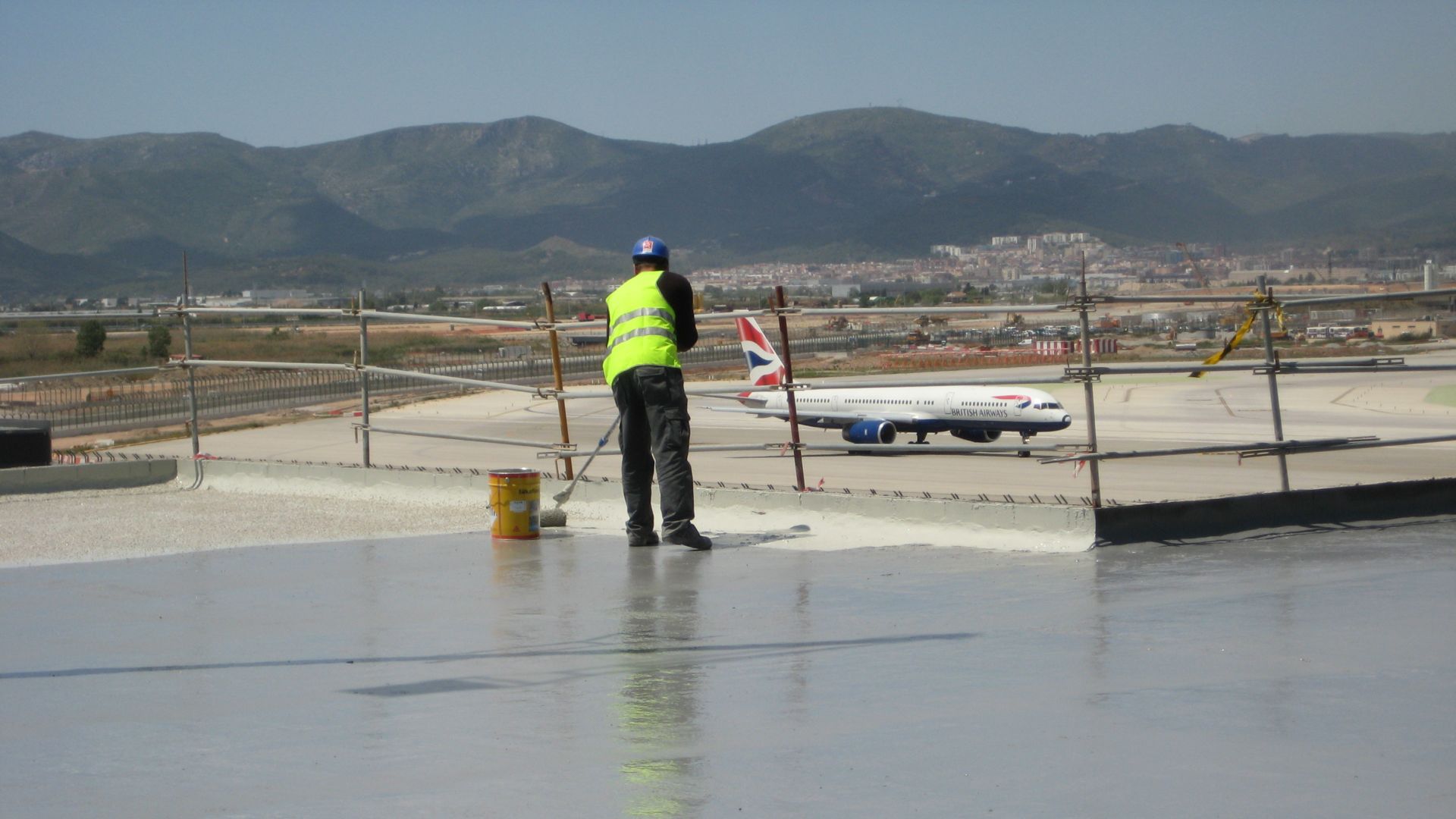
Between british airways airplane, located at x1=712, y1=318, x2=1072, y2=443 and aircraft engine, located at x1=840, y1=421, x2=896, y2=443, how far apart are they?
0.03m

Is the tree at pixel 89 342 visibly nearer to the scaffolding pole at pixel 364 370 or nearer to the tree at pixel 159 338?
the tree at pixel 159 338

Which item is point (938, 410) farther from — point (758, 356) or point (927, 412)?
point (758, 356)

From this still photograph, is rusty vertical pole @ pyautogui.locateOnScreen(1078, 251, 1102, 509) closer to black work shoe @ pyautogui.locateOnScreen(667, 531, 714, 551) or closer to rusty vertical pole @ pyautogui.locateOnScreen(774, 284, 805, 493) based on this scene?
rusty vertical pole @ pyautogui.locateOnScreen(774, 284, 805, 493)

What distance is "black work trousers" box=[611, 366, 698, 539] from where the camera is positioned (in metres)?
7.22

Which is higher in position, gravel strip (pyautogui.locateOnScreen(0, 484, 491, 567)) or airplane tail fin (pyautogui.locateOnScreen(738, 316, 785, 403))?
airplane tail fin (pyautogui.locateOnScreen(738, 316, 785, 403))

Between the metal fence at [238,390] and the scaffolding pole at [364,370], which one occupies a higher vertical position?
the metal fence at [238,390]

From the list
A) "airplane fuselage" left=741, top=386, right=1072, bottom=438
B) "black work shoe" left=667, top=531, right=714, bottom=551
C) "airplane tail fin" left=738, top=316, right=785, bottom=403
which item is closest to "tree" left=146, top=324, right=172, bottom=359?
"black work shoe" left=667, top=531, right=714, bottom=551

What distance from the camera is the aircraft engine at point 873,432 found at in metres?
45.3

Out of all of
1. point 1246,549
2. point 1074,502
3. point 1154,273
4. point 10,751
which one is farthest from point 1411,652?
point 1154,273

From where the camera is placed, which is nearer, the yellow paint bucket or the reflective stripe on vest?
the reflective stripe on vest

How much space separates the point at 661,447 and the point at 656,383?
13.4 inches

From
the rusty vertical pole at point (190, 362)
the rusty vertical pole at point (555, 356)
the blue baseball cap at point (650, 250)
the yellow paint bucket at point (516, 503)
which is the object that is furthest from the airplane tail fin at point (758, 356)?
the blue baseball cap at point (650, 250)

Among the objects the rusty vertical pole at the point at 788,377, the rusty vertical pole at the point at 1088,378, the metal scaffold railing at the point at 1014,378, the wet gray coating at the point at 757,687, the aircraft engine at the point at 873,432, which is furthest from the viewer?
the aircraft engine at the point at 873,432

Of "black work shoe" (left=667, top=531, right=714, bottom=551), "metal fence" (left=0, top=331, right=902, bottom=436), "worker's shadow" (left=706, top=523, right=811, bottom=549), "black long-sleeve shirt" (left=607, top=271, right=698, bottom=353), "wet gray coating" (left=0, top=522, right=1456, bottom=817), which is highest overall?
"metal fence" (left=0, top=331, right=902, bottom=436)
